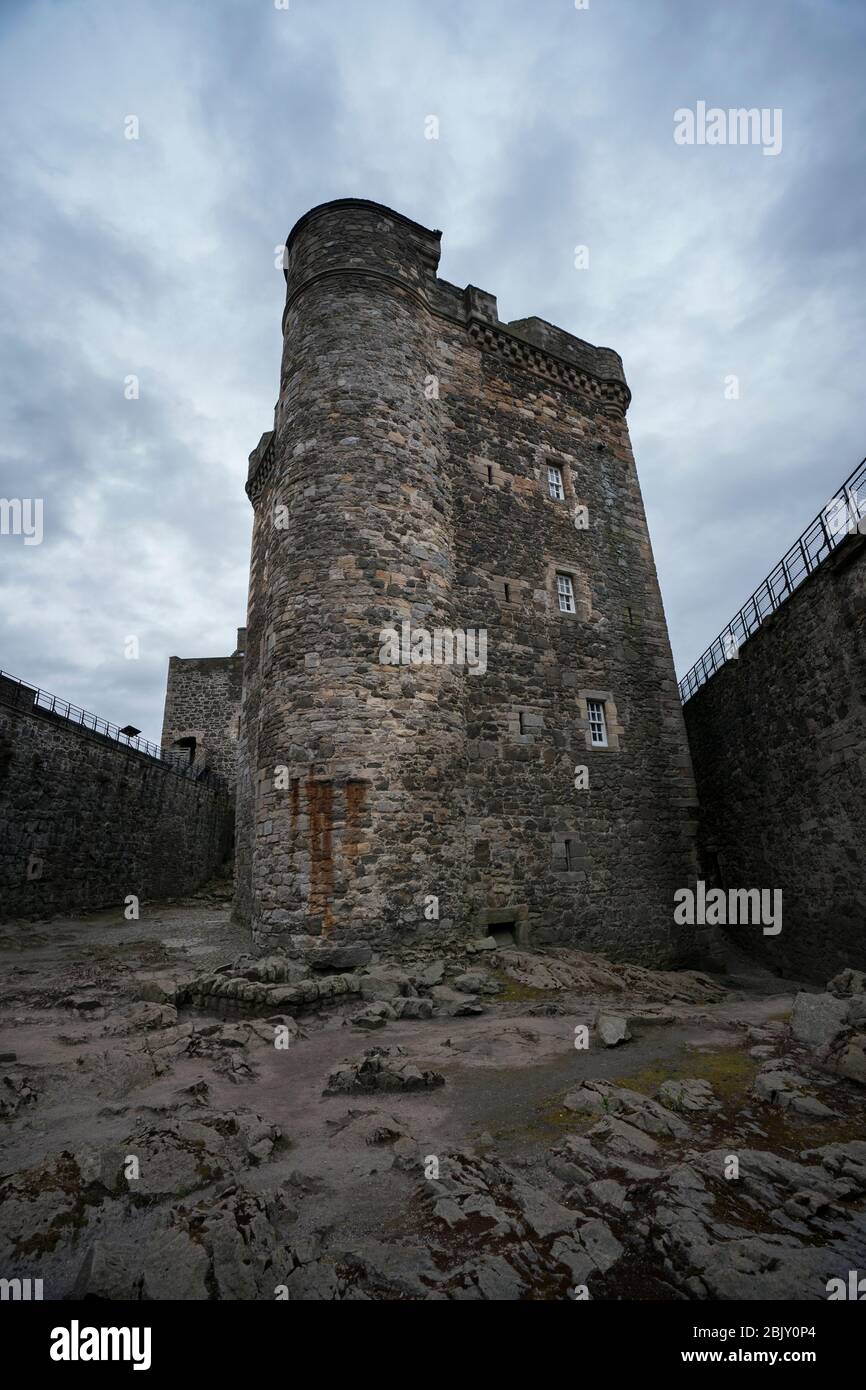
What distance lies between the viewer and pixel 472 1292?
2.64m

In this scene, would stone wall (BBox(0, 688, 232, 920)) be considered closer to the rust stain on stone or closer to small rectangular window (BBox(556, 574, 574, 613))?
the rust stain on stone

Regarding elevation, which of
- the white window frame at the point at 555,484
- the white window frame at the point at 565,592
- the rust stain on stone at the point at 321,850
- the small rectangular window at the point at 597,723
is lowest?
the rust stain on stone at the point at 321,850

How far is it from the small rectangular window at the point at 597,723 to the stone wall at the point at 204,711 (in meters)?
22.1

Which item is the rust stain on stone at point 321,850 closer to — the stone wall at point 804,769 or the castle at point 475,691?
the castle at point 475,691

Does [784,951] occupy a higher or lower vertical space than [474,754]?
lower

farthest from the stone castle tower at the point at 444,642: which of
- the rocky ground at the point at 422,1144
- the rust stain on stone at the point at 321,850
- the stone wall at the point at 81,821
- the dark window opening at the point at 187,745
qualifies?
the dark window opening at the point at 187,745

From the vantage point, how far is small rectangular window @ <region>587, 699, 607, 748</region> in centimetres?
1384

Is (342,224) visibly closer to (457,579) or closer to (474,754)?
(457,579)

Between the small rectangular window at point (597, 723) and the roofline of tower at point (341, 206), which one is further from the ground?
the roofline of tower at point (341, 206)

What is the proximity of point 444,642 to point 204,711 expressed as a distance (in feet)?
78.8

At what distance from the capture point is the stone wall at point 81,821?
15.0m

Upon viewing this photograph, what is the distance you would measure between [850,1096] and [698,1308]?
120 inches

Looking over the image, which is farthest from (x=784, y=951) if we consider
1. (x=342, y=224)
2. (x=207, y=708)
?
(x=207, y=708)

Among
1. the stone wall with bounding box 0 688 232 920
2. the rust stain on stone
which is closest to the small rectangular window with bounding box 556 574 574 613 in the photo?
the rust stain on stone
